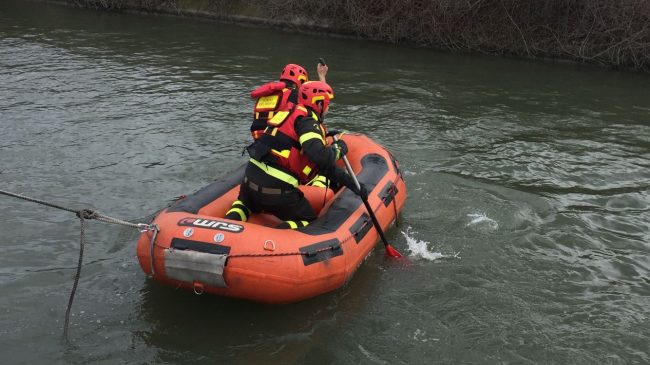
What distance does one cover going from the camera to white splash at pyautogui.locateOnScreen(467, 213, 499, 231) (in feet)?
20.4

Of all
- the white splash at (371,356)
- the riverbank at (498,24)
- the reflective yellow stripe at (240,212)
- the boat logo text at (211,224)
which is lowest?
the white splash at (371,356)

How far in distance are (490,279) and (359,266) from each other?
1.16 meters

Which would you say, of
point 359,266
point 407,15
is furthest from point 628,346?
point 407,15

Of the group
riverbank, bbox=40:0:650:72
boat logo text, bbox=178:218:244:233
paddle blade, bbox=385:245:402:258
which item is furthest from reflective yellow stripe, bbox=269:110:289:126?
riverbank, bbox=40:0:650:72

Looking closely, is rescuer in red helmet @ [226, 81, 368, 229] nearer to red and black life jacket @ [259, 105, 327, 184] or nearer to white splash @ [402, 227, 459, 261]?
red and black life jacket @ [259, 105, 327, 184]

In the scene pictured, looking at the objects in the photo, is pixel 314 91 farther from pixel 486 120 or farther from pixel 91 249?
pixel 486 120

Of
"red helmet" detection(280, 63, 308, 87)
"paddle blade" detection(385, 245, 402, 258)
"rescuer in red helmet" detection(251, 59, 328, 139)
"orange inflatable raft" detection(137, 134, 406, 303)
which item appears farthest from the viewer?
"red helmet" detection(280, 63, 308, 87)

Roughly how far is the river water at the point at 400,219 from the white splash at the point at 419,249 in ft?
0.07

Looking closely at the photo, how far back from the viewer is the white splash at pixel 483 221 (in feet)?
→ 20.4

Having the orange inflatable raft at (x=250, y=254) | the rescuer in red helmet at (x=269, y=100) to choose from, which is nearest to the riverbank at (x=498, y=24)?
the rescuer in red helmet at (x=269, y=100)

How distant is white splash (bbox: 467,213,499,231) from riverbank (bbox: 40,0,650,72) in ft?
31.1

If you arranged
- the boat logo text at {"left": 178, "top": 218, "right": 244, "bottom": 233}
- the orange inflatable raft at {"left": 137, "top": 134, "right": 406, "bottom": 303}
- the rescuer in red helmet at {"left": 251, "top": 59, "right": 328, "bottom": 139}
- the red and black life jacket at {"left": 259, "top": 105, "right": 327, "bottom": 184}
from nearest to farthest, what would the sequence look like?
the orange inflatable raft at {"left": 137, "top": 134, "right": 406, "bottom": 303}
the boat logo text at {"left": 178, "top": 218, "right": 244, "bottom": 233}
the red and black life jacket at {"left": 259, "top": 105, "right": 327, "bottom": 184}
the rescuer in red helmet at {"left": 251, "top": 59, "right": 328, "bottom": 139}

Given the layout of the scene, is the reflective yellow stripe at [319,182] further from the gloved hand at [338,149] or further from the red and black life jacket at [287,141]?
the red and black life jacket at [287,141]

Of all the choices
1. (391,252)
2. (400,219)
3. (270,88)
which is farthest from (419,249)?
(270,88)
